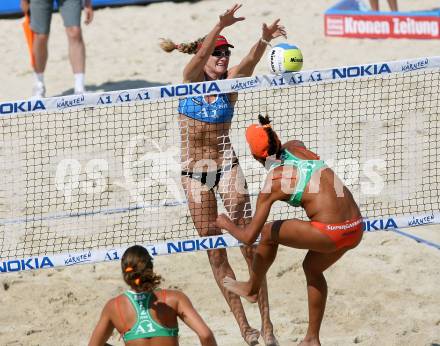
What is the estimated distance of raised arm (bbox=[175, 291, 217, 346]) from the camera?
5.58 metres

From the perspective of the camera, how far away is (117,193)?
32.5ft

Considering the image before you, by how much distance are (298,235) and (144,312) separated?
4.09 ft

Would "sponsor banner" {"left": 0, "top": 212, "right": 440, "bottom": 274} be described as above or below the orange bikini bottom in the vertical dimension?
below

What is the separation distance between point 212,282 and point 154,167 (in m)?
2.07

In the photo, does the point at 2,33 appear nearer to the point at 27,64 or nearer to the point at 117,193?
the point at 27,64

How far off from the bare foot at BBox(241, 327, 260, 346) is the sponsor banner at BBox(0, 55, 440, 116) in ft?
5.49

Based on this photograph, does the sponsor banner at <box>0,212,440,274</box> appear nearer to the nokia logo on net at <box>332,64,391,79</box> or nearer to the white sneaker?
the nokia logo on net at <box>332,64,391,79</box>

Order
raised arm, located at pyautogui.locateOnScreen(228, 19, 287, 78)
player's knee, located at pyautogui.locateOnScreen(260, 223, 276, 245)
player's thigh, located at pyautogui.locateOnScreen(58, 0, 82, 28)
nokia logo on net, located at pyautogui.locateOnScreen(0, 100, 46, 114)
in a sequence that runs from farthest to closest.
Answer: player's thigh, located at pyautogui.locateOnScreen(58, 0, 82, 28)
raised arm, located at pyautogui.locateOnScreen(228, 19, 287, 78)
nokia logo on net, located at pyautogui.locateOnScreen(0, 100, 46, 114)
player's knee, located at pyautogui.locateOnScreen(260, 223, 276, 245)

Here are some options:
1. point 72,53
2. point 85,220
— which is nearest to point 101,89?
point 72,53

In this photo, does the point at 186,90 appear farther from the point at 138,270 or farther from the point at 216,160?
the point at 138,270

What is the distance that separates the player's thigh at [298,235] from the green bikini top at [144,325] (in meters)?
1.11

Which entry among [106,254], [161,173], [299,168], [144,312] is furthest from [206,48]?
[161,173]

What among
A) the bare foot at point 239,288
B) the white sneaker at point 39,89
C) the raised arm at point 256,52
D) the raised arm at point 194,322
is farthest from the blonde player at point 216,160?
the white sneaker at point 39,89

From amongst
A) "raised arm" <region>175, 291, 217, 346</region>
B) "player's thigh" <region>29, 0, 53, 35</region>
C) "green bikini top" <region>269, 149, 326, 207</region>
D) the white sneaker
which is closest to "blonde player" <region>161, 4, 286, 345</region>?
"green bikini top" <region>269, 149, 326, 207</region>
